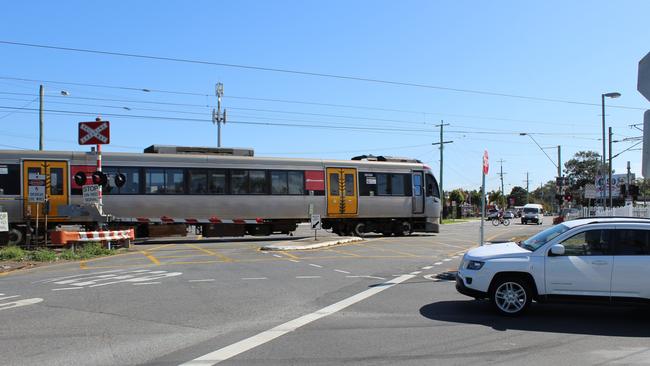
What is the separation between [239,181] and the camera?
84.1ft

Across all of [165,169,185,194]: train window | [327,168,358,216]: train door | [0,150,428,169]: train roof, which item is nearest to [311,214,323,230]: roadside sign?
[327,168,358,216]: train door

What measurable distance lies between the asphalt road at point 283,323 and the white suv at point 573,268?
0.40 m

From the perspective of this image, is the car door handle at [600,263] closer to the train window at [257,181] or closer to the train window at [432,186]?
the train window at [257,181]

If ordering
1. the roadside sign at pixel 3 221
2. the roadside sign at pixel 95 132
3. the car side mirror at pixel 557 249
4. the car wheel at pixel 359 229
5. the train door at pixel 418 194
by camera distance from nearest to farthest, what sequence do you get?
the car side mirror at pixel 557 249
the roadside sign at pixel 3 221
the roadside sign at pixel 95 132
the car wheel at pixel 359 229
the train door at pixel 418 194

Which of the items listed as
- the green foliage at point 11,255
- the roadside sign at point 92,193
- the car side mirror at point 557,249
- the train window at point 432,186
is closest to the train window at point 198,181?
the roadside sign at point 92,193

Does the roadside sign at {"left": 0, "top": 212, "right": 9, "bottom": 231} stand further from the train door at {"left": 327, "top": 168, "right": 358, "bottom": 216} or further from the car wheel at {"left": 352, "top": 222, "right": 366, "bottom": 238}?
the car wheel at {"left": 352, "top": 222, "right": 366, "bottom": 238}

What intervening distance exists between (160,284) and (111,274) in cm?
228

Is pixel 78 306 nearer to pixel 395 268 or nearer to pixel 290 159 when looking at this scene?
pixel 395 268

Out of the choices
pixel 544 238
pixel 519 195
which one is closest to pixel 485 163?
pixel 544 238

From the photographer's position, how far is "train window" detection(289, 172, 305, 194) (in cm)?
2655

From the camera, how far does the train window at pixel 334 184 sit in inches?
1077

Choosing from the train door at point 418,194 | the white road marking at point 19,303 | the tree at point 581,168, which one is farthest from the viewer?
the tree at point 581,168

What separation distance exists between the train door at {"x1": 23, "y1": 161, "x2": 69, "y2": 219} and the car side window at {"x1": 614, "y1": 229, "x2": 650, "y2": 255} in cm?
2017

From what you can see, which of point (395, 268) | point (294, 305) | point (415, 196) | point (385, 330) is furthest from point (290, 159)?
point (385, 330)
